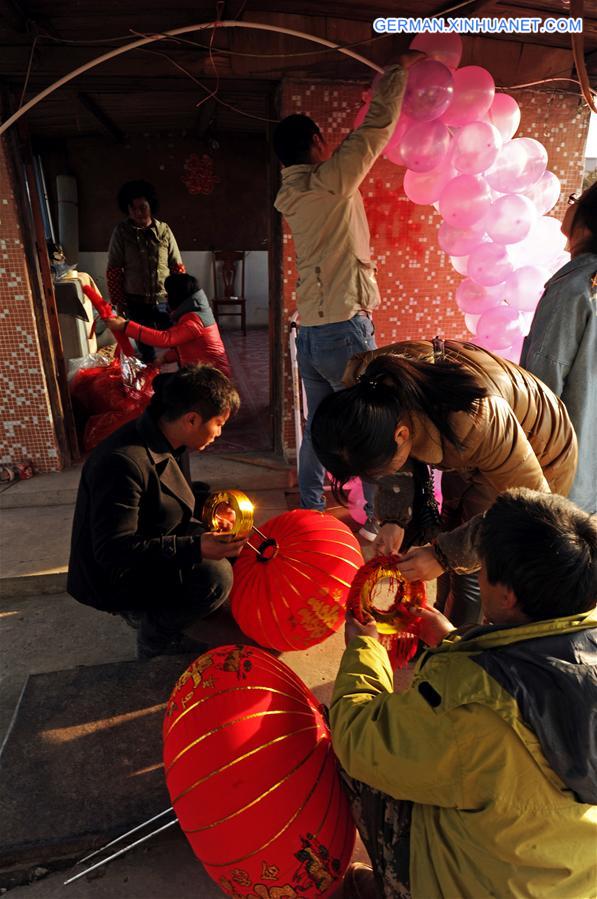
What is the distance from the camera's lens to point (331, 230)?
3.19 m

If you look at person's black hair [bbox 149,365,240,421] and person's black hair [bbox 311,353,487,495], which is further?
person's black hair [bbox 149,365,240,421]

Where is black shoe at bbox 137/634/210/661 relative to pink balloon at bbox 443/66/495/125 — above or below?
below

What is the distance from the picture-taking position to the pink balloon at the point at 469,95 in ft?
10.4

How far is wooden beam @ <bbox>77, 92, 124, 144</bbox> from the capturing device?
5.82 meters

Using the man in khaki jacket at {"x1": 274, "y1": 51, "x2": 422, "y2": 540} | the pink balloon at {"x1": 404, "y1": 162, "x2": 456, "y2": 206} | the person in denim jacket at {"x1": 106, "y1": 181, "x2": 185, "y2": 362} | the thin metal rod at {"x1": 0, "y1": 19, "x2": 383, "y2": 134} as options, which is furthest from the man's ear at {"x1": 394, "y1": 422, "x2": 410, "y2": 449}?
the person in denim jacket at {"x1": 106, "y1": 181, "x2": 185, "y2": 362}

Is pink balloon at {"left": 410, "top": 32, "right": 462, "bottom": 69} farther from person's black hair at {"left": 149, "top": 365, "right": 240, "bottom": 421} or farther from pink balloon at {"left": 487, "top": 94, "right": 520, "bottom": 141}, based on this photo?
person's black hair at {"left": 149, "top": 365, "right": 240, "bottom": 421}

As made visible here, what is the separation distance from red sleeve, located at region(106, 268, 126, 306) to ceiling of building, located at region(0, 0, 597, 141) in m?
1.69

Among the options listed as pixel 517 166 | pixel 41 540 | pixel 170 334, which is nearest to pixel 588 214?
pixel 517 166

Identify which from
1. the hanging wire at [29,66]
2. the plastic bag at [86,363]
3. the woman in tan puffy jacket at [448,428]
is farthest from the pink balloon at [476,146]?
the plastic bag at [86,363]

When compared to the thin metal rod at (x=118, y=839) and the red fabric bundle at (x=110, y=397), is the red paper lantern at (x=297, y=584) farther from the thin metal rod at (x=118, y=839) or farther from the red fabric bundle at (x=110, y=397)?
the red fabric bundle at (x=110, y=397)

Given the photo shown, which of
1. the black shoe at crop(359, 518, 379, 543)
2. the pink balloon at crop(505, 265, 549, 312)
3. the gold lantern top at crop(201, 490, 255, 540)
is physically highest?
the pink balloon at crop(505, 265, 549, 312)

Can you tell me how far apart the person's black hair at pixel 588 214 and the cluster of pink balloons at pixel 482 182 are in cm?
85

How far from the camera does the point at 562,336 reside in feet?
7.93

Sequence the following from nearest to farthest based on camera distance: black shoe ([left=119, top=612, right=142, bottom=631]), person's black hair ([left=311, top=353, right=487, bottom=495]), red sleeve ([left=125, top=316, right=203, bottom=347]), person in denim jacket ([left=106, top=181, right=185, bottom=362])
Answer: person's black hair ([left=311, top=353, right=487, bottom=495])
black shoe ([left=119, top=612, right=142, bottom=631])
red sleeve ([left=125, top=316, right=203, bottom=347])
person in denim jacket ([left=106, top=181, right=185, bottom=362])
